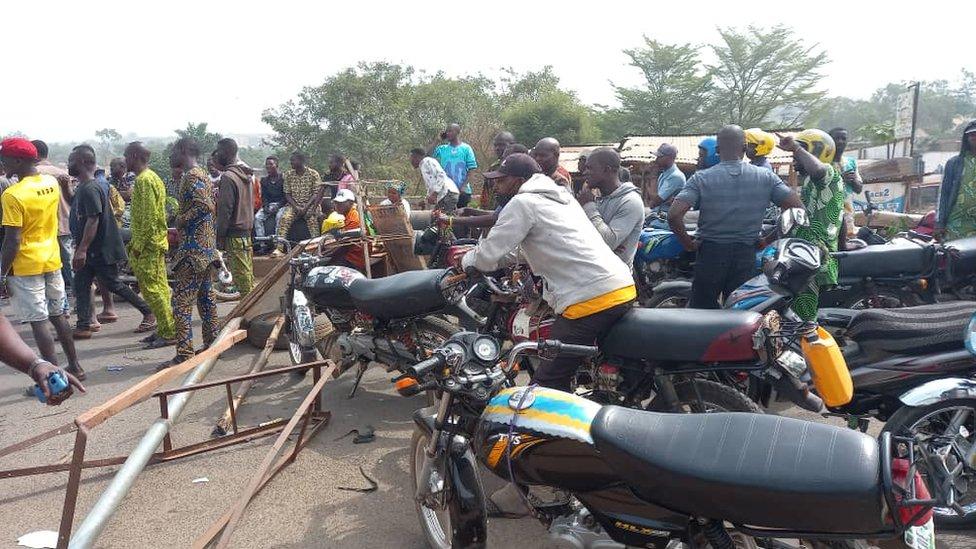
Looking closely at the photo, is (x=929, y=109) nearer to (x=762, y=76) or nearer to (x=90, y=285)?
(x=762, y=76)

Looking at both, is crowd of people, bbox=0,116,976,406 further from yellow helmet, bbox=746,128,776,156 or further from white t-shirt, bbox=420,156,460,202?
white t-shirt, bbox=420,156,460,202

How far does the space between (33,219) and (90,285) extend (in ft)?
7.10

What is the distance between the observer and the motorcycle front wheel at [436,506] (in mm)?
2656

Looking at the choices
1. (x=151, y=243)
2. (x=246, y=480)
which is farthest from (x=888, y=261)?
(x=151, y=243)

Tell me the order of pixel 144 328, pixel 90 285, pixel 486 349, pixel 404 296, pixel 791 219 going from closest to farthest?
1. pixel 486 349
2. pixel 791 219
3. pixel 404 296
4. pixel 90 285
5. pixel 144 328

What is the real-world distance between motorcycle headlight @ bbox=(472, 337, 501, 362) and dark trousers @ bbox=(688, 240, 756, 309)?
2465 mm

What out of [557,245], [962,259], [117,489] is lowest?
[117,489]

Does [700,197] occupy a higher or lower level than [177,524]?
higher

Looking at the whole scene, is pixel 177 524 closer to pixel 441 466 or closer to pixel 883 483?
pixel 441 466

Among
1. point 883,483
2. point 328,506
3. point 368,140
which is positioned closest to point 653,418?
point 883,483

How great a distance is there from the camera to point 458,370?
241 centimetres

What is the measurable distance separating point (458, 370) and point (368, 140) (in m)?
30.6

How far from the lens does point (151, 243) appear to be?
6.08 metres

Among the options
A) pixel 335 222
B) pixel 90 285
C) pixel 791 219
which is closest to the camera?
pixel 791 219
